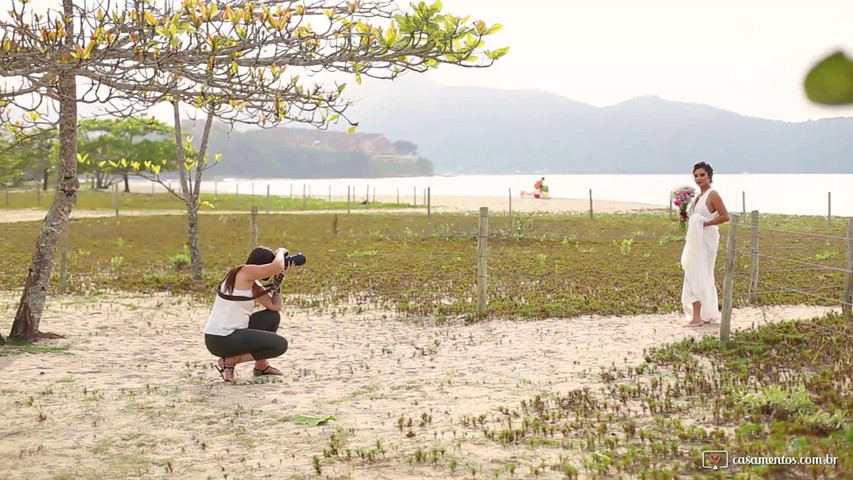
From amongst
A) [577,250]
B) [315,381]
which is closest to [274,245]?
[577,250]

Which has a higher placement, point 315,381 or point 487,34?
point 487,34

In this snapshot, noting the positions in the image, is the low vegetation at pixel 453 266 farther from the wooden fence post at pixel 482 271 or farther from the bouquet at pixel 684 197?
the bouquet at pixel 684 197

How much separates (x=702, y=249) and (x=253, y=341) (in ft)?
20.0

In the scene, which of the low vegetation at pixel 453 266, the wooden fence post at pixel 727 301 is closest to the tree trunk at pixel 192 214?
the low vegetation at pixel 453 266

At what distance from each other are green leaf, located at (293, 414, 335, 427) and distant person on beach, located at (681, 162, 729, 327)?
5.88 meters

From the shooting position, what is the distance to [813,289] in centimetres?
1438

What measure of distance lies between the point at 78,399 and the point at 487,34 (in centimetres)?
520

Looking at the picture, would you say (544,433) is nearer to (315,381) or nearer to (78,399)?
(315,381)

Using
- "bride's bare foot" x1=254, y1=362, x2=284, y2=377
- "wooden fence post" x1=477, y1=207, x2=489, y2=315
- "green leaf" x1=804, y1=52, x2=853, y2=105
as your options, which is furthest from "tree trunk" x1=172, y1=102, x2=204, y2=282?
"green leaf" x1=804, y1=52, x2=853, y2=105

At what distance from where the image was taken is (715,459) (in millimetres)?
5090

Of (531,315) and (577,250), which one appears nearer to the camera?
(531,315)

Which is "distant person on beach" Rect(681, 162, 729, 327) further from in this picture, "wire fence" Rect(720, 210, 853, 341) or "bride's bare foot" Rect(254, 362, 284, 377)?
"bride's bare foot" Rect(254, 362, 284, 377)

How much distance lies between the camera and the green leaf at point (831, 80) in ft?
1.99

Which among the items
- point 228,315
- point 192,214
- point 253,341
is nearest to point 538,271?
point 192,214
